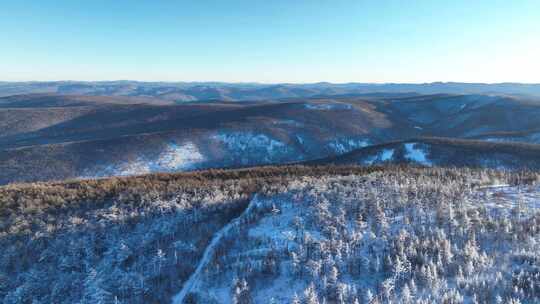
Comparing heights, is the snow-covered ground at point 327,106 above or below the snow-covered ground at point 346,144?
above

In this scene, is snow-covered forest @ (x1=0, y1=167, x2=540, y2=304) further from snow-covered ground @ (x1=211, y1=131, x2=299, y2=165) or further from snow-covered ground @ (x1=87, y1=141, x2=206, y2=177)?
snow-covered ground @ (x1=211, y1=131, x2=299, y2=165)

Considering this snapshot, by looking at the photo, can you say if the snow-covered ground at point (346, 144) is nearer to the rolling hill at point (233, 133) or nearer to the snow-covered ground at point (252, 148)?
the rolling hill at point (233, 133)

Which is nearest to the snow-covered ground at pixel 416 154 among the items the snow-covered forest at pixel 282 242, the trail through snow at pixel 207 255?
the snow-covered forest at pixel 282 242

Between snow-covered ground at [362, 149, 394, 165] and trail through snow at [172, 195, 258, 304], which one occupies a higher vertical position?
trail through snow at [172, 195, 258, 304]

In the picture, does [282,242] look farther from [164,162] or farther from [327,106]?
[327,106]

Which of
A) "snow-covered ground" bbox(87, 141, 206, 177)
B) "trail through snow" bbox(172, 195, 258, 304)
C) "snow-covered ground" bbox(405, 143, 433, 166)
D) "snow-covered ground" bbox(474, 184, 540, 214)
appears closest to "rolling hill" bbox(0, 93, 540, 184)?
"snow-covered ground" bbox(87, 141, 206, 177)

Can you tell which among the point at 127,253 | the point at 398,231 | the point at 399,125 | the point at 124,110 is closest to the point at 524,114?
the point at 399,125

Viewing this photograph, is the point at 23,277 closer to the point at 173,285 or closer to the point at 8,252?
the point at 8,252
